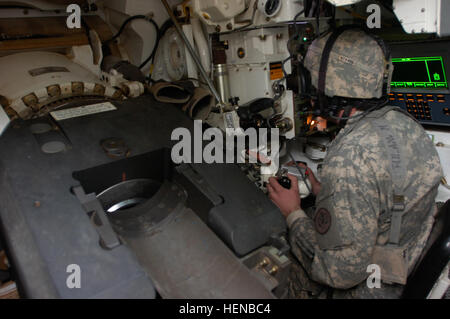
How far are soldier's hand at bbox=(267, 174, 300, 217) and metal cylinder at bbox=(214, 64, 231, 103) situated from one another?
2.59 ft

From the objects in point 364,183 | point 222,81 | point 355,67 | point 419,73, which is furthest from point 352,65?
point 222,81

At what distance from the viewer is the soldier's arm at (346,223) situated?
1607mm

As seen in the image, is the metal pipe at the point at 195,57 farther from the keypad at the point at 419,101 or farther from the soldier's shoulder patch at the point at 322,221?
the keypad at the point at 419,101

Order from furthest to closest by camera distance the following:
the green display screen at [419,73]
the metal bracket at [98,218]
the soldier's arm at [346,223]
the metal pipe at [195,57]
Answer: the metal pipe at [195,57]
the green display screen at [419,73]
the soldier's arm at [346,223]
the metal bracket at [98,218]

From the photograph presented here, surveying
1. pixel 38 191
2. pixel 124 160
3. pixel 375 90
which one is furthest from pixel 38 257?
pixel 375 90

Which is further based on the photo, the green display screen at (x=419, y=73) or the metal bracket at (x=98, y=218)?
the green display screen at (x=419, y=73)

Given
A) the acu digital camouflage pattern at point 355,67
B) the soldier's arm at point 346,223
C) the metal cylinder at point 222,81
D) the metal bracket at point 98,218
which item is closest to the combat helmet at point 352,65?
A: the acu digital camouflage pattern at point 355,67

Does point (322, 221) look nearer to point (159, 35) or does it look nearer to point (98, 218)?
point (98, 218)

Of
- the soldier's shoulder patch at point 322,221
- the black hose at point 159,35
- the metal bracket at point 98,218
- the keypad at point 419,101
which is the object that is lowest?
the soldier's shoulder patch at point 322,221

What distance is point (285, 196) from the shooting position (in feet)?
6.74

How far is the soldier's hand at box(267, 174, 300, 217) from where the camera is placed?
2.02 metres

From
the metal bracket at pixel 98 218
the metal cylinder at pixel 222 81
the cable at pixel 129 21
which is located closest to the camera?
the metal bracket at pixel 98 218

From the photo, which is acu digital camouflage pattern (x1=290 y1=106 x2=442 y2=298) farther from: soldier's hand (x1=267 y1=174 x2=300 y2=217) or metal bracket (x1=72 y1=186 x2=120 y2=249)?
metal bracket (x1=72 y1=186 x2=120 y2=249)
